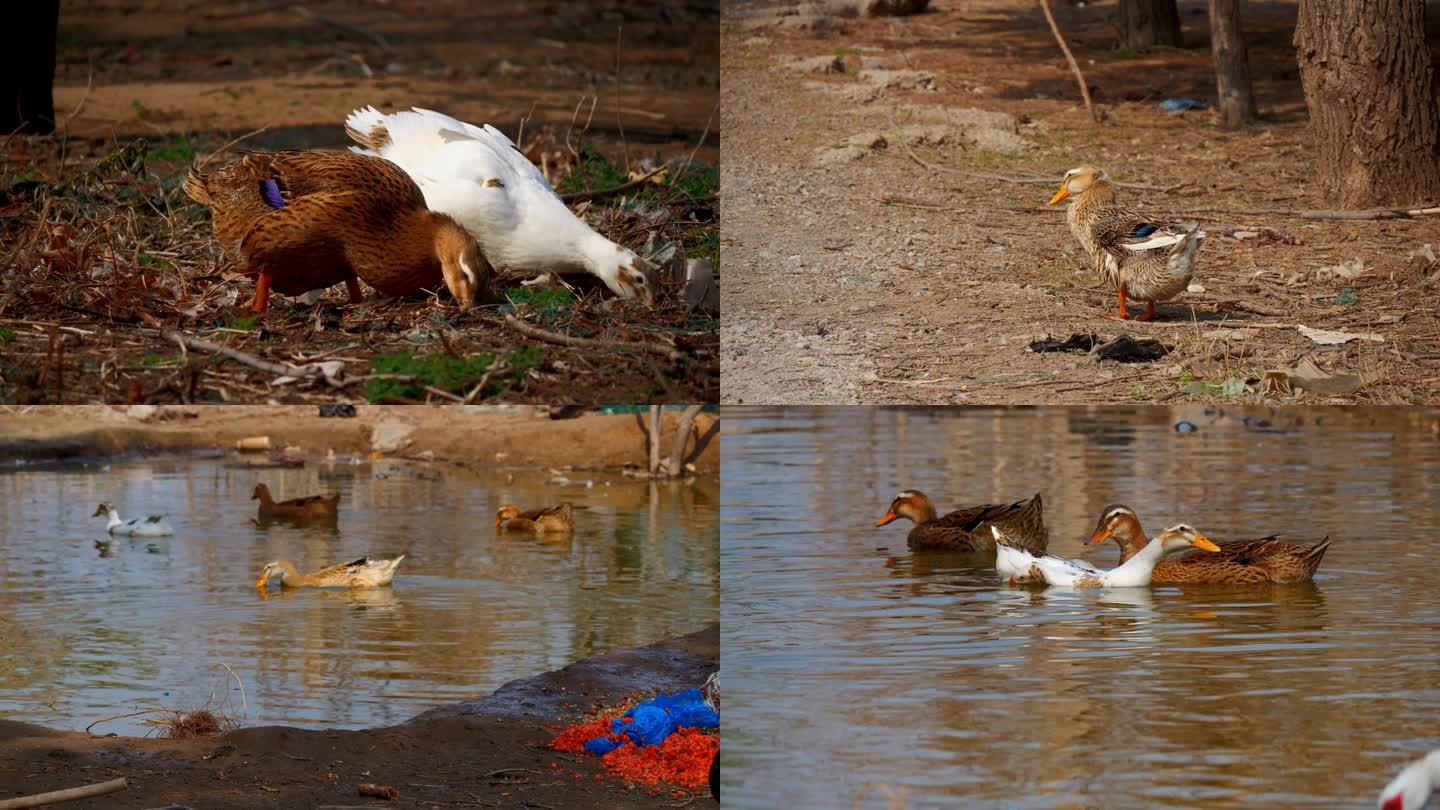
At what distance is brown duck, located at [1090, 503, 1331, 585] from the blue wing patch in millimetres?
4474

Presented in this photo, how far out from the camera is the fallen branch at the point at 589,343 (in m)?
4.09

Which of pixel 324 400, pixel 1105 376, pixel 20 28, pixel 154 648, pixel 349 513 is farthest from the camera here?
pixel 349 513

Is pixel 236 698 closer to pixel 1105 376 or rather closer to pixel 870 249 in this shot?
pixel 870 249

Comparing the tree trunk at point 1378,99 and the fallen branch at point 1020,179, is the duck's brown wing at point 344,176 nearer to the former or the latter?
the fallen branch at point 1020,179

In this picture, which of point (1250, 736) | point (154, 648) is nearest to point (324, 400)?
point (1250, 736)

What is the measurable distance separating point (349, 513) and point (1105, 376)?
7148 millimetres

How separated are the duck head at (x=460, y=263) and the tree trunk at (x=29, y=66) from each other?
203 inches

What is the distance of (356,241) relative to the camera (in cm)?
452

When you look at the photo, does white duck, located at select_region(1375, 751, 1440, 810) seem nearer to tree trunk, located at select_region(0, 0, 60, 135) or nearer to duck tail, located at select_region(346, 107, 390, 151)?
duck tail, located at select_region(346, 107, 390, 151)

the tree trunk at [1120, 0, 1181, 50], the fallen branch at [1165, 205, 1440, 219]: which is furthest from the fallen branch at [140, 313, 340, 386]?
the tree trunk at [1120, 0, 1181, 50]

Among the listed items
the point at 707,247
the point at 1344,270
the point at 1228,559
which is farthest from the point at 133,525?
the point at 1344,270

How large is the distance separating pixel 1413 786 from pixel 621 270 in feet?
8.43

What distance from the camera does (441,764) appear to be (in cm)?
611

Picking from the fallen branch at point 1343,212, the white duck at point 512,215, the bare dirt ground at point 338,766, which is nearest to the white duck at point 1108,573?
the fallen branch at point 1343,212
